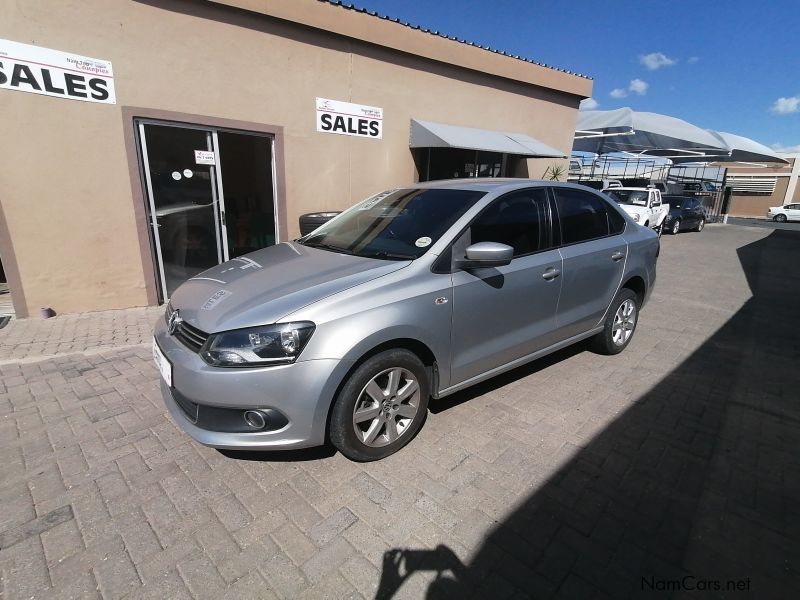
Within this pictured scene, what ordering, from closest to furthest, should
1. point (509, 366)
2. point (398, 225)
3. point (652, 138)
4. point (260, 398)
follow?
point (260, 398) < point (398, 225) < point (509, 366) < point (652, 138)

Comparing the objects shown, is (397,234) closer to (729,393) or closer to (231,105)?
(729,393)

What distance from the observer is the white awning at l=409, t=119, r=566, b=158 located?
24.6 feet

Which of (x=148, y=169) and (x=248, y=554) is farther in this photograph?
(x=148, y=169)

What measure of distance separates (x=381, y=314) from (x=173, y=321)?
1341mm

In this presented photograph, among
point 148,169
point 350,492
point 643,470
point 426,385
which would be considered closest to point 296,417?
point 350,492

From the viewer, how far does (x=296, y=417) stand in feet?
7.28

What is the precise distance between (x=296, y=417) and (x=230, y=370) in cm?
43

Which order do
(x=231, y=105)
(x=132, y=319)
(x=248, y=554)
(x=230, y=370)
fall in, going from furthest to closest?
(x=231, y=105)
(x=132, y=319)
(x=230, y=370)
(x=248, y=554)

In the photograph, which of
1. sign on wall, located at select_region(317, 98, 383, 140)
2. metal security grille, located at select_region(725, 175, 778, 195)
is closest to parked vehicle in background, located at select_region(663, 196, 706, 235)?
sign on wall, located at select_region(317, 98, 383, 140)

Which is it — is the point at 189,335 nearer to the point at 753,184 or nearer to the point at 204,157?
the point at 204,157

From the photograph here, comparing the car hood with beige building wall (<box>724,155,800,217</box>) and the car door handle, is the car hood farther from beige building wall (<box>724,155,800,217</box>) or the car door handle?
beige building wall (<box>724,155,800,217</box>)

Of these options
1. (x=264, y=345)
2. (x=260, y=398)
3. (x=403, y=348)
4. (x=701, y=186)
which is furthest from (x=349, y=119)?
(x=701, y=186)

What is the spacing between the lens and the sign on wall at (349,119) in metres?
6.66

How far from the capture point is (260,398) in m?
2.16
